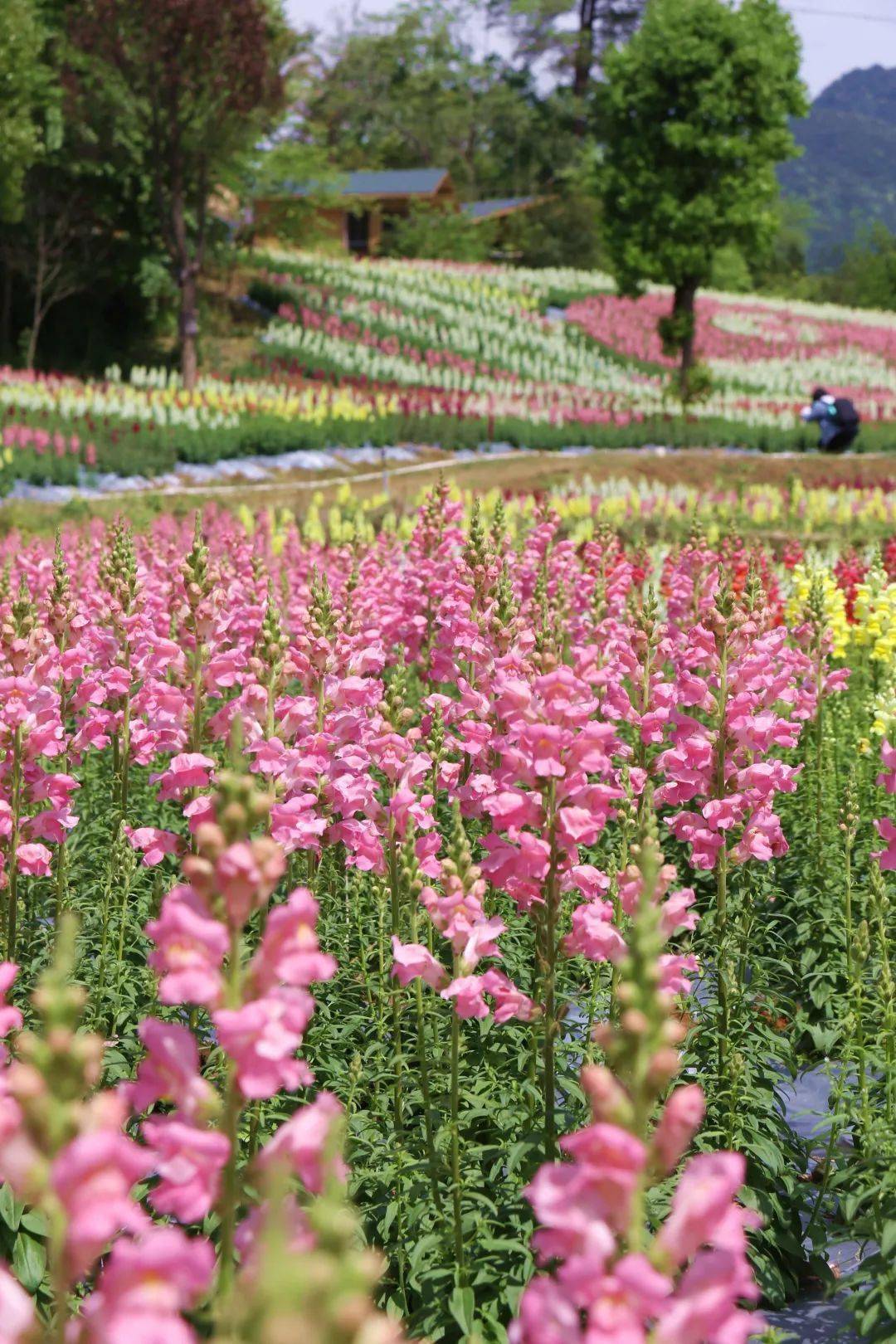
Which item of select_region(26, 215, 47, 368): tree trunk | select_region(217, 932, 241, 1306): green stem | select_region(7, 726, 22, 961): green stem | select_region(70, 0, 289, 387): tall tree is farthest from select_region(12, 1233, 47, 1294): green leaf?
select_region(26, 215, 47, 368): tree trunk

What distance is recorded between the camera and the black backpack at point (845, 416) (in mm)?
27688

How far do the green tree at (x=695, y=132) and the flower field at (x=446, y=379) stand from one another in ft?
12.9

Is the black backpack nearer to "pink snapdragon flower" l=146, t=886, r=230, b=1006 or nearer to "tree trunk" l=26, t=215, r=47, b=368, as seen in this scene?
"tree trunk" l=26, t=215, r=47, b=368

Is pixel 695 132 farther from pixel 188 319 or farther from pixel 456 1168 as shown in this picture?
pixel 456 1168

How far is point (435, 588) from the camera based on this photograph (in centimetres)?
723

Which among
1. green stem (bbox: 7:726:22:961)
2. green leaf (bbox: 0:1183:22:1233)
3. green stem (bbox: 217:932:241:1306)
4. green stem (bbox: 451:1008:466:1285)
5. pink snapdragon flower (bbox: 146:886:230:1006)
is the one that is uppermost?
pink snapdragon flower (bbox: 146:886:230:1006)

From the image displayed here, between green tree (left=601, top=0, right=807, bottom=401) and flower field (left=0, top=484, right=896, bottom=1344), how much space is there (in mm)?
30533

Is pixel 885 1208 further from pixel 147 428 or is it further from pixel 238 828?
pixel 147 428

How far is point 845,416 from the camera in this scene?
91.0ft

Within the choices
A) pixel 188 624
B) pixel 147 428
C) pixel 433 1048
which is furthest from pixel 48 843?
pixel 147 428

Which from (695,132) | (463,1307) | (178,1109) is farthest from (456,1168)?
(695,132)

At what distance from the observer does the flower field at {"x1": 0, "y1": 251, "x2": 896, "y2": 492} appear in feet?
72.2

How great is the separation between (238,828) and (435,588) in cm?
535

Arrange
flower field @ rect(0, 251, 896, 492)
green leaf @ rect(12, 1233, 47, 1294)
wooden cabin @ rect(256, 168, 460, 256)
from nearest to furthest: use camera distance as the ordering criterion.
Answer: green leaf @ rect(12, 1233, 47, 1294), flower field @ rect(0, 251, 896, 492), wooden cabin @ rect(256, 168, 460, 256)
